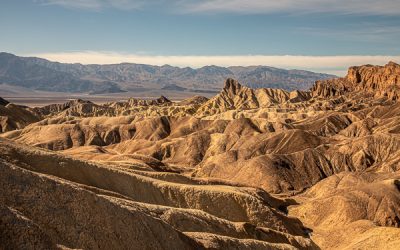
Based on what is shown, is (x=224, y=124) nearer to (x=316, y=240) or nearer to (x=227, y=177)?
(x=227, y=177)

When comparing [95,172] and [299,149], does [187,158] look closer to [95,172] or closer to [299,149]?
[299,149]

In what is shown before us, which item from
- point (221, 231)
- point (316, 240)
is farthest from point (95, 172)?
point (316, 240)

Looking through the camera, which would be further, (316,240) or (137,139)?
(137,139)

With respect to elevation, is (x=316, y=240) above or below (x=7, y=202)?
below

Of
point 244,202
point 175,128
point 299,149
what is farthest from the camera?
point 175,128

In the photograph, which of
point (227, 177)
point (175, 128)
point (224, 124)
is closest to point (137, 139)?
point (175, 128)

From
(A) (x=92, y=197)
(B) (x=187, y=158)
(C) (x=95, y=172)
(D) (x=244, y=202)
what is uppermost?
(A) (x=92, y=197)

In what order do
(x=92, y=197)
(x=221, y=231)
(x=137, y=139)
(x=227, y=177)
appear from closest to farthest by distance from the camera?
(x=92, y=197), (x=221, y=231), (x=227, y=177), (x=137, y=139)
